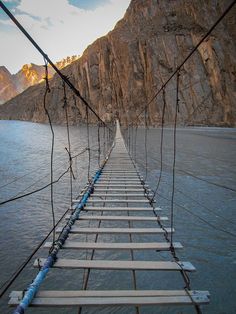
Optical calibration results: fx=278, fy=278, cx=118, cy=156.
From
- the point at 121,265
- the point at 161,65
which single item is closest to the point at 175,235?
the point at 121,265

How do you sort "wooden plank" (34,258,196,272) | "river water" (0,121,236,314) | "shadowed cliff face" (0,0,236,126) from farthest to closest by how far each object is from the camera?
1. "shadowed cliff face" (0,0,236,126)
2. "river water" (0,121,236,314)
3. "wooden plank" (34,258,196,272)

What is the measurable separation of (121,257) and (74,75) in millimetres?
78448

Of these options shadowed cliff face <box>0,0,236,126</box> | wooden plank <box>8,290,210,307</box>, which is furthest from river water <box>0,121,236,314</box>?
shadowed cliff face <box>0,0,236,126</box>

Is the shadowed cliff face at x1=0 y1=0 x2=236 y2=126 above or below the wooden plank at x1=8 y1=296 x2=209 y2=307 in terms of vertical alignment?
above

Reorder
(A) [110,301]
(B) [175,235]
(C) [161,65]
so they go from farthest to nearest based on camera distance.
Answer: (C) [161,65]
(B) [175,235]
(A) [110,301]

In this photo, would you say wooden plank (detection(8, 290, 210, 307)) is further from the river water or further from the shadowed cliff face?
the shadowed cliff face

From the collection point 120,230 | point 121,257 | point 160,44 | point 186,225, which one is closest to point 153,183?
point 186,225

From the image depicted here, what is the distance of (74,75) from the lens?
3098 inches

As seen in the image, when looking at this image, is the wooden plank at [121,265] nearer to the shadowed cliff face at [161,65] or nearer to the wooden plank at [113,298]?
the wooden plank at [113,298]

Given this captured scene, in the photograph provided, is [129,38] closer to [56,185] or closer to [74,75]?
[74,75]

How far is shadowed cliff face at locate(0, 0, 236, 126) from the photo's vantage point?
55781 millimetres

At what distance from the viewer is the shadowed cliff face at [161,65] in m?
55.8

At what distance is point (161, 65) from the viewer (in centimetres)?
5934

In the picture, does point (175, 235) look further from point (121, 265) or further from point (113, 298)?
point (113, 298)
